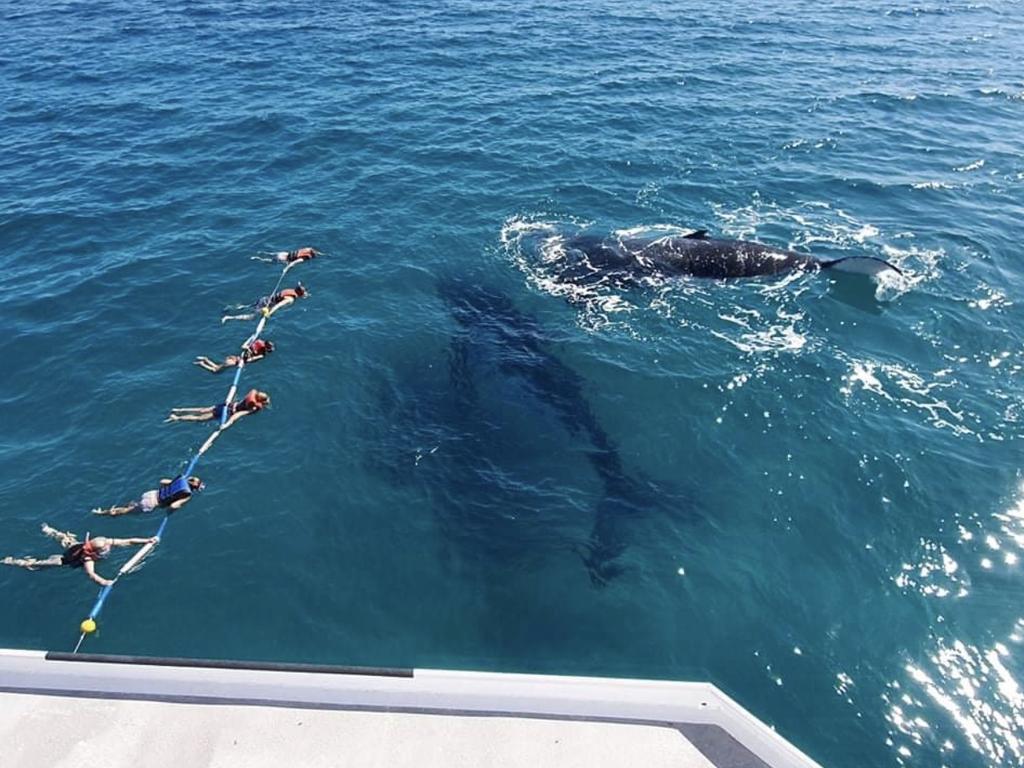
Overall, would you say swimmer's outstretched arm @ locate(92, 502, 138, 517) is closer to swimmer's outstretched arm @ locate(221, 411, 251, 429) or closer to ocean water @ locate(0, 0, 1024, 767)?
ocean water @ locate(0, 0, 1024, 767)

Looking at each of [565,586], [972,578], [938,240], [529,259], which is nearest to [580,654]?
[565,586]

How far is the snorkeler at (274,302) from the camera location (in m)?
28.9

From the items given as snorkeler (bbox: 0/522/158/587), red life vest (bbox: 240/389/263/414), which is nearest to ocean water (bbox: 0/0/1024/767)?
snorkeler (bbox: 0/522/158/587)

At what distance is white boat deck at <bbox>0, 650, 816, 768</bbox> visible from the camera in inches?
451

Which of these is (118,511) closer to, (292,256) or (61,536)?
(61,536)

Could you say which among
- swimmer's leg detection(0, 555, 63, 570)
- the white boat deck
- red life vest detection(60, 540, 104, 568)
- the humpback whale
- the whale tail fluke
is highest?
the white boat deck

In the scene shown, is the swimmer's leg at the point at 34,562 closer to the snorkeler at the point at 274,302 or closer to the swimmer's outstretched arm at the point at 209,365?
the swimmer's outstretched arm at the point at 209,365

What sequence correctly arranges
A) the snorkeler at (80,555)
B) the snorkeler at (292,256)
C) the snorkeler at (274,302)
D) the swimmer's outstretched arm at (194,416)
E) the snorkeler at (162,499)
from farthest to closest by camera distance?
1. the snorkeler at (292,256)
2. the snorkeler at (274,302)
3. the swimmer's outstretched arm at (194,416)
4. the snorkeler at (162,499)
5. the snorkeler at (80,555)

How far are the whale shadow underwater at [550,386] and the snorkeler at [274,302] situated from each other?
6144 millimetres

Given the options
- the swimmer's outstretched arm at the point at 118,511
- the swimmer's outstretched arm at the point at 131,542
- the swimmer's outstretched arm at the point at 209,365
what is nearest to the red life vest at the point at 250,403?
the swimmer's outstretched arm at the point at 209,365

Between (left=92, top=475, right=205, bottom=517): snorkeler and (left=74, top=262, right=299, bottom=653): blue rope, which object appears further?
(left=92, top=475, right=205, bottom=517): snorkeler

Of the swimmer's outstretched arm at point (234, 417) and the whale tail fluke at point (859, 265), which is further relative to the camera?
the whale tail fluke at point (859, 265)

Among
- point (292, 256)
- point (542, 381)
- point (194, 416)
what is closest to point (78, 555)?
point (194, 416)

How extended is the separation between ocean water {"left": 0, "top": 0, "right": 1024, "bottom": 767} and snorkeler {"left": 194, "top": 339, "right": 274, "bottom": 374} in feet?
1.64
